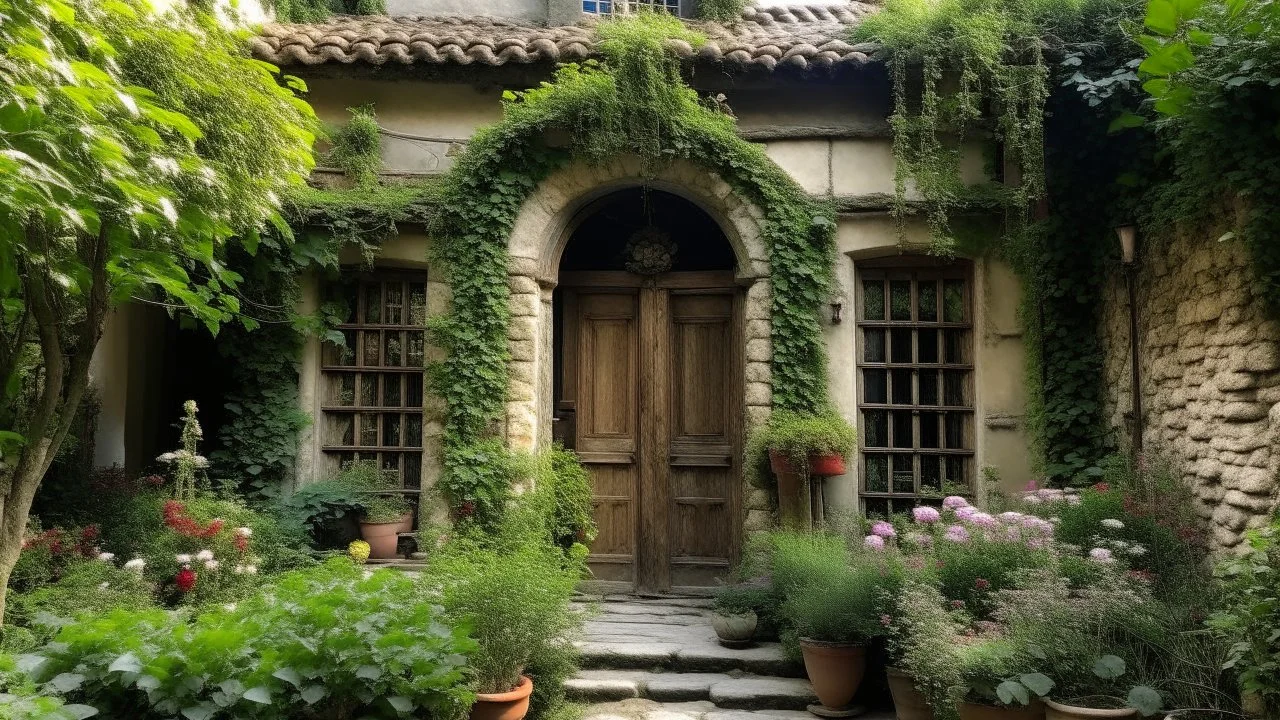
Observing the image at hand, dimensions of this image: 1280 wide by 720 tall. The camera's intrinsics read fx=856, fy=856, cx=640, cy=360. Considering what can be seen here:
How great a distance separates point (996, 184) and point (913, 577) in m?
3.73

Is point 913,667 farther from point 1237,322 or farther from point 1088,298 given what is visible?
point 1088,298

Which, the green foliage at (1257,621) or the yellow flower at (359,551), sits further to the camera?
the yellow flower at (359,551)

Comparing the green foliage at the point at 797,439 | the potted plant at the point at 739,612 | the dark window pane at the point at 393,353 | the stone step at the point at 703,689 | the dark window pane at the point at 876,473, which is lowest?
the stone step at the point at 703,689

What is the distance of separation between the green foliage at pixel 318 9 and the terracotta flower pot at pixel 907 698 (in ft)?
24.8

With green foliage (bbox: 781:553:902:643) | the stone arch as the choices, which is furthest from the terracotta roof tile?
green foliage (bbox: 781:553:902:643)

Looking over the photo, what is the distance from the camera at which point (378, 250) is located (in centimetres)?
706

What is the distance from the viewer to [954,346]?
7238mm

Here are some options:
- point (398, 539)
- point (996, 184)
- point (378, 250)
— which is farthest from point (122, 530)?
point (996, 184)

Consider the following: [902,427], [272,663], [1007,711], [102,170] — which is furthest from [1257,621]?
[102,170]

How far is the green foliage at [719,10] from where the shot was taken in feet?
29.4

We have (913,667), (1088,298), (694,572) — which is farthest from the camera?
(694,572)

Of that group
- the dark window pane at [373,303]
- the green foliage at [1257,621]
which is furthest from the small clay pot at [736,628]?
the dark window pane at [373,303]

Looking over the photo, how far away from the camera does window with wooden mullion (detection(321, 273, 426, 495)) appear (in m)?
7.39

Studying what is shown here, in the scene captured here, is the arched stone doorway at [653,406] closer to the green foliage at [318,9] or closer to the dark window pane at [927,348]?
the dark window pane at [927,348]
